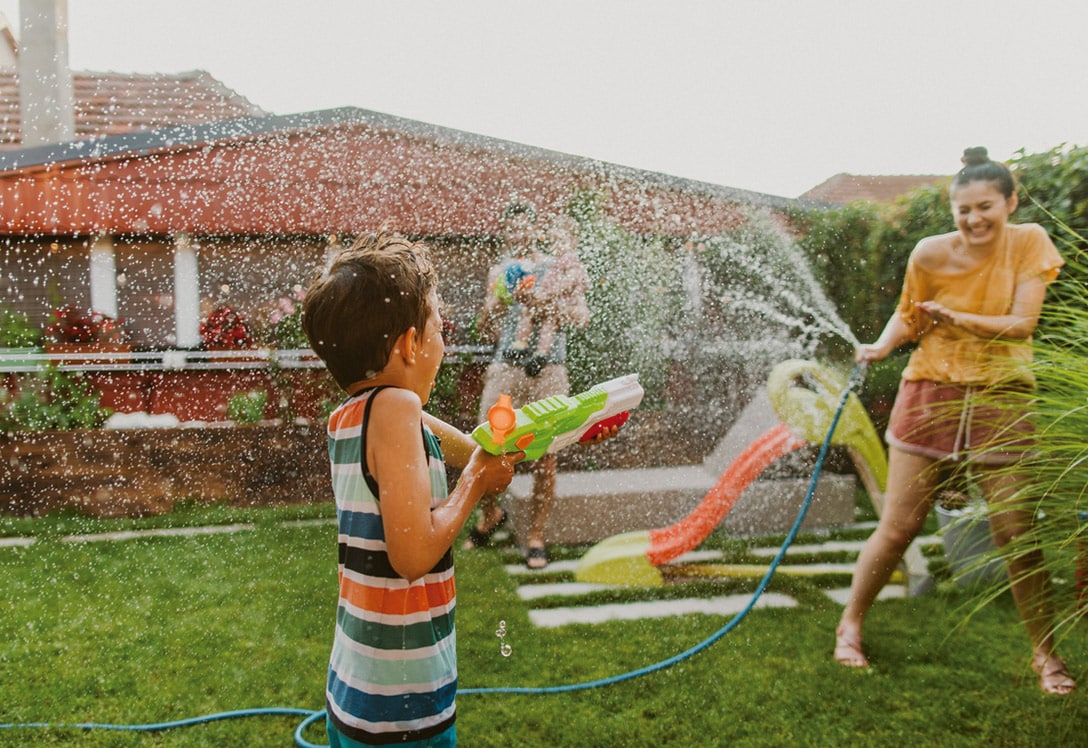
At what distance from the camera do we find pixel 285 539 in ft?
5.64

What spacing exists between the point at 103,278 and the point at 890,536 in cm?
186

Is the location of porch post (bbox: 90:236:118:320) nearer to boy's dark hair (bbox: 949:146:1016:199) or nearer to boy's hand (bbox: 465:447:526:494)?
boy's hand (bbox: 465:447:526:494)

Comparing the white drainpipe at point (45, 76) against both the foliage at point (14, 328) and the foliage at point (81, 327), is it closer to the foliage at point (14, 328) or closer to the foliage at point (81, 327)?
the foliage at point (81, 327)

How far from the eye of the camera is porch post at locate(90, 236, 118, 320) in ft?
5.32

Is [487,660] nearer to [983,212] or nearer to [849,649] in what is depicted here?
[849,649]

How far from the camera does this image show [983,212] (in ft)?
4.68

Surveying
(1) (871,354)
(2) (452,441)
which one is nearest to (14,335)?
(2) (452,441)

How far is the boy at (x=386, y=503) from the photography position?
66 cm

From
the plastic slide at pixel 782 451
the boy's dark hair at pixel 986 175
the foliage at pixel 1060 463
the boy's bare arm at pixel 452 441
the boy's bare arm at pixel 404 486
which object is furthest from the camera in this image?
the plastic slide at pixel 782 451

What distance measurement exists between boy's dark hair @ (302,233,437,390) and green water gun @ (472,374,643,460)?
0.13m

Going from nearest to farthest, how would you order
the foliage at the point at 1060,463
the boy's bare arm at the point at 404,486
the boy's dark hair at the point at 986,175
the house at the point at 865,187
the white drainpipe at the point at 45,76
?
the boy's bare arm at the point at 404,486
the foliage at the point at 1060,463
the white drainpipe at the point at 45,76
the boy's dark hair at the point at 986,175
the house at the point at 865,187

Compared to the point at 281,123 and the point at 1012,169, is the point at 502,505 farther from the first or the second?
the point at 1012,169

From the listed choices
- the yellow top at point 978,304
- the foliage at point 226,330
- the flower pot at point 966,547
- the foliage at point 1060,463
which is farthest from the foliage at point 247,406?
the flower pot at point 966,547

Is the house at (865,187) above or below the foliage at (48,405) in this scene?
above
